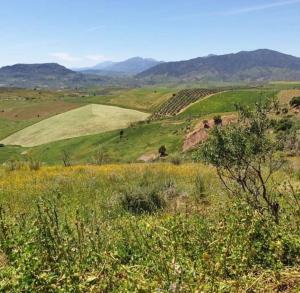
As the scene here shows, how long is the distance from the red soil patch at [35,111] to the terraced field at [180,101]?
29.1 meters

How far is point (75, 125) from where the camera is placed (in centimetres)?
9594

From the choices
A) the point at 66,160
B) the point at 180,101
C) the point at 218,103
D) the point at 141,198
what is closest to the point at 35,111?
the point at 180,101

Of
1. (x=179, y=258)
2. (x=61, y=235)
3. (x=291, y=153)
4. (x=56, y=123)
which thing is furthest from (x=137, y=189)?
(x=56, y=123)

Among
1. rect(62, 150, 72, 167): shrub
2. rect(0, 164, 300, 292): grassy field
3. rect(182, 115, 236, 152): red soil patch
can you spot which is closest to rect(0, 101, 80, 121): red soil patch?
rect(182, 115, 236, 152): red soil patch

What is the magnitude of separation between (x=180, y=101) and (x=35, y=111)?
4543cm

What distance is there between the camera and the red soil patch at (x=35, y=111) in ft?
420

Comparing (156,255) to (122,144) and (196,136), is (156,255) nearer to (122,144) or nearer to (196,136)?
(196,136)

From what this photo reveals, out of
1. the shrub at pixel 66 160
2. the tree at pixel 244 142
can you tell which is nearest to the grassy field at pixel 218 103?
the shrub at pixel 66 160

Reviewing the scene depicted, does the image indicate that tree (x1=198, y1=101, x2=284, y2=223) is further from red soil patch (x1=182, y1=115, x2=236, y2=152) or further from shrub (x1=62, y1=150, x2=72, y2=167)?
red soil patch (x1=182, y1=115, x2=236, y2=152)

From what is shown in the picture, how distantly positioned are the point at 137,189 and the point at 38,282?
9666 mm

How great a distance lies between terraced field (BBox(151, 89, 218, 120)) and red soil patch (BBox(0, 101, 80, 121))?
95.3 feet

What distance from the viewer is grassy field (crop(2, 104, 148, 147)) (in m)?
88.5

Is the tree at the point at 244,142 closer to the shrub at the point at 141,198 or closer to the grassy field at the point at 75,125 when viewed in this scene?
the shrub at the point at 141,198

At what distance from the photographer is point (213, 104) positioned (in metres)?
107
